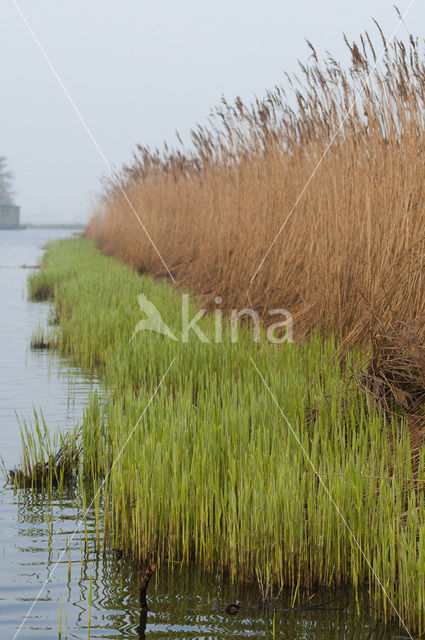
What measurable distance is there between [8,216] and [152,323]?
3470 inches

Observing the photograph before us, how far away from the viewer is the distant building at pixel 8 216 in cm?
9294

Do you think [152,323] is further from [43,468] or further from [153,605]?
[153,605]

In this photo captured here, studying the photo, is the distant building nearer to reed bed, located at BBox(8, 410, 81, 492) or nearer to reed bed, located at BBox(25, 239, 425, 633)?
reed bed, located at BBox(25, 239, 425, 633)

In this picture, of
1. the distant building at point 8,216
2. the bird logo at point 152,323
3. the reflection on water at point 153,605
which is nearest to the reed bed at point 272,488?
the reflection on water at point 153,605

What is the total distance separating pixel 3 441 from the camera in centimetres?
538

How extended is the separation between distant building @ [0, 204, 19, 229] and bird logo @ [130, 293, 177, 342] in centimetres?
8629

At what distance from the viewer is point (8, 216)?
306 ft

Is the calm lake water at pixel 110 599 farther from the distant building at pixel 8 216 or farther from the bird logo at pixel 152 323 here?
the distant building at pixel 8 216

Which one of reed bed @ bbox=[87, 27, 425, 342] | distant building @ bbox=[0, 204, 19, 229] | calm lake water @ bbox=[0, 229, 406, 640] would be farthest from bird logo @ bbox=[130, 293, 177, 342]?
distant building @ bbox=[0, 204, 19, 229]

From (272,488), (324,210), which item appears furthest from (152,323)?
(272,488)

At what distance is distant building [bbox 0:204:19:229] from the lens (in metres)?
92.9

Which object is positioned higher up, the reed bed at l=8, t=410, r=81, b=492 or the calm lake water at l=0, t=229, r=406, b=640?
the reed bed at l=8, t=410, r=81, b=492

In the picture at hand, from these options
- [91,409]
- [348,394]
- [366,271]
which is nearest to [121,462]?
[91,409]

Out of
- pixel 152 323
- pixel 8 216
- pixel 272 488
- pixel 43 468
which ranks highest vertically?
pixel 8 216
